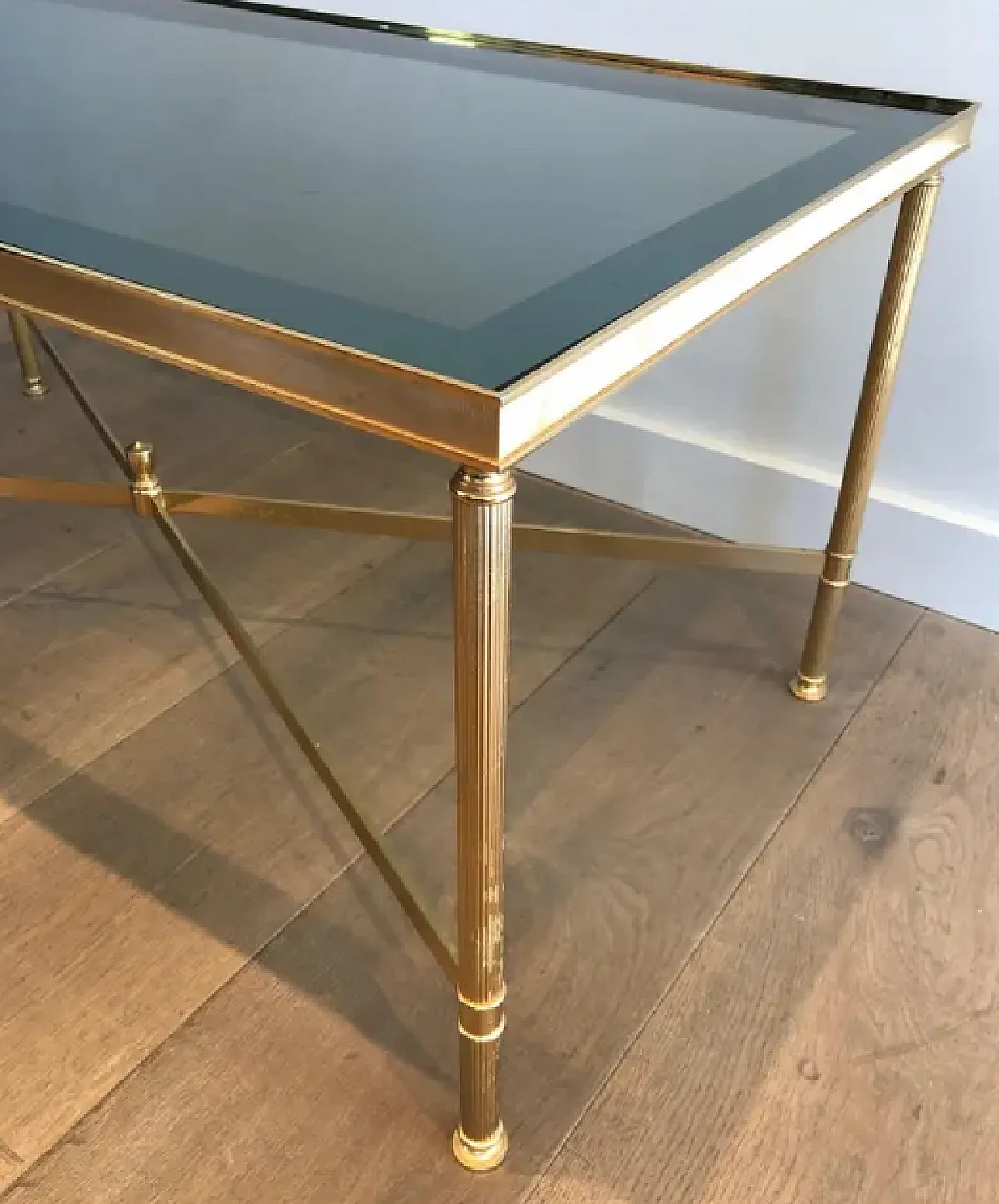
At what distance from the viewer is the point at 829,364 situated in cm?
117

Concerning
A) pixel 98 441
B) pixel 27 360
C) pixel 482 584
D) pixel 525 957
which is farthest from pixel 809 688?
pixel 27 360

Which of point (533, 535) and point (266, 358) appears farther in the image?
point (533, 535)

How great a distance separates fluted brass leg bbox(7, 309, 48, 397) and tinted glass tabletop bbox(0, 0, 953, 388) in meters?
0.50

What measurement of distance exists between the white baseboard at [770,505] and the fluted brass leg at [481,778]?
2.07 feet

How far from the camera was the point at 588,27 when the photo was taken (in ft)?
3.84

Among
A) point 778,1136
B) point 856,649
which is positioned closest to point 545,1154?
point 778,1136

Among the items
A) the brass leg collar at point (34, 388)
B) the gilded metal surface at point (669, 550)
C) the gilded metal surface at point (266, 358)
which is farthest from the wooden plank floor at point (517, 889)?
the gilded metal surface at point (266, 358)

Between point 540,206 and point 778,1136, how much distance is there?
0.58m

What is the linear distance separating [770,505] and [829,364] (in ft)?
0.53

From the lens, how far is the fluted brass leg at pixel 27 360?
1.52 meters

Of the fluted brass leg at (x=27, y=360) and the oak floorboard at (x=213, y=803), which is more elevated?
the fluted brass leg at (x=27, y=360)

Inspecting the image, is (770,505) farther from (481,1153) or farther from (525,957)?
(481,1153)

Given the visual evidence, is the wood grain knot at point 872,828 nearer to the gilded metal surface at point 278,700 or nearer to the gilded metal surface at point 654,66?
the gilded metal surface at point 278,700

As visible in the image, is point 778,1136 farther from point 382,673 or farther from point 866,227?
point 866,227
